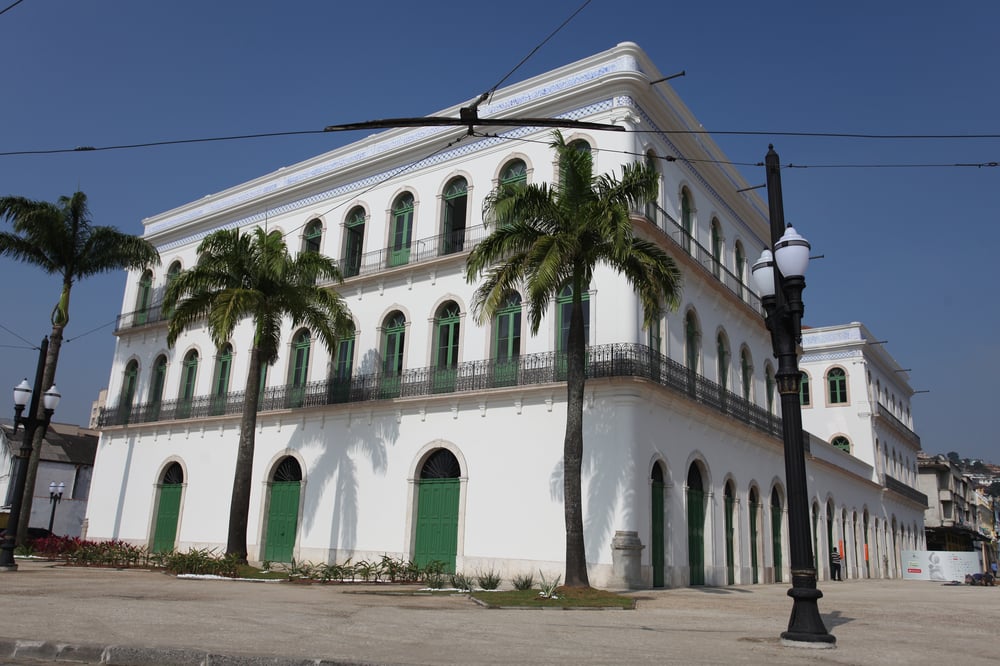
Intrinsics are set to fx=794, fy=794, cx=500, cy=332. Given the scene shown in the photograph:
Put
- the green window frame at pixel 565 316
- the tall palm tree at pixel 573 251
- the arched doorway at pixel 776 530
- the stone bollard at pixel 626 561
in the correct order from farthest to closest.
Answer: the arched doorway at pixel 776 530 → the green window frame at pixel 565 316 → the stone bollard at pixel 626 561 → the tall palm tree at pixel 573 251

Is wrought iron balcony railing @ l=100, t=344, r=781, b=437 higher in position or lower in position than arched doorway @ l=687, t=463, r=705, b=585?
higher

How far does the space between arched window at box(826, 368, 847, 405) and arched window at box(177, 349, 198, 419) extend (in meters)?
32.9

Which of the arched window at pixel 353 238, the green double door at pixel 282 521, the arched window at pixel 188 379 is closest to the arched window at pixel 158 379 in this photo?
the arched window at pixel 188 379

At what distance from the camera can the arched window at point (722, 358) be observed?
979 inches

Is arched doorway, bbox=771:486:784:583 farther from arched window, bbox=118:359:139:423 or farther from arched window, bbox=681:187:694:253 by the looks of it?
Result: arched window, bbox=118:359:139:423

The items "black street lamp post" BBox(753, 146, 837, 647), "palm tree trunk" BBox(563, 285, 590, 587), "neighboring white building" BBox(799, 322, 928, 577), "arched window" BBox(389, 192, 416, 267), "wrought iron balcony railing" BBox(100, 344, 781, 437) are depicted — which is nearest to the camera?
"black street lamp post" BBox(753, 146, 837, 647)

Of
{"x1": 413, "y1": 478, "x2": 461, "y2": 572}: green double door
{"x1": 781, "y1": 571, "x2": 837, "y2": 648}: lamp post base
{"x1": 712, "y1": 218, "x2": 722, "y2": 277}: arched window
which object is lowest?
{"x1": 781, "y1": 571, "x2": 837, "y2": 648}: lamp post base

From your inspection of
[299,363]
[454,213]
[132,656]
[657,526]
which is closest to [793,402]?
[132,656]

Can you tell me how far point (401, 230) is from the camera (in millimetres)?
25531

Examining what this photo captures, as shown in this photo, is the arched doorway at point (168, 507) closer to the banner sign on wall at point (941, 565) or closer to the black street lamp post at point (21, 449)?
the black street lamp post at point (21, 449)

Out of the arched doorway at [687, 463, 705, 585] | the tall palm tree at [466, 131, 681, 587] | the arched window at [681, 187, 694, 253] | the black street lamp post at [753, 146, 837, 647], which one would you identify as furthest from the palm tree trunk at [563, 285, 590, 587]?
the arched window at [681, 187, 694, 253]

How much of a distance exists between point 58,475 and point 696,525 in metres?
37.9

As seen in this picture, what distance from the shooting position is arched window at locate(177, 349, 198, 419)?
94.8 ft

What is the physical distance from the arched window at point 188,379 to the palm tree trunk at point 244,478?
324 inches
